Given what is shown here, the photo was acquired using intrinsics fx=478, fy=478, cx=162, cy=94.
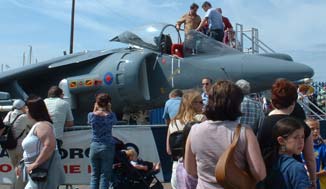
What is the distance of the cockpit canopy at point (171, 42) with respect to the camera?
426 inches

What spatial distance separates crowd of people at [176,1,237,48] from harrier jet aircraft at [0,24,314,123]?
2.24 feet

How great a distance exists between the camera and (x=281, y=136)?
11.2 feet

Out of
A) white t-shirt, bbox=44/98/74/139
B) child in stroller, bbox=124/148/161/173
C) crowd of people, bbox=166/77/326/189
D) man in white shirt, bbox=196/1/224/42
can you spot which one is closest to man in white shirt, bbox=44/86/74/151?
white t-shirt, bbox=44/98/74/139

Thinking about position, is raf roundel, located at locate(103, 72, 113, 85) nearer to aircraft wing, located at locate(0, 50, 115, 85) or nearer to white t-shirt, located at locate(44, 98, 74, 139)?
aircraft wing, located at locate(0, 50, 115, 85)

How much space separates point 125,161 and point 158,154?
0.85 meters

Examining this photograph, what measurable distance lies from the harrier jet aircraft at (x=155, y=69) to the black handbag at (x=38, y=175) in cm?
566

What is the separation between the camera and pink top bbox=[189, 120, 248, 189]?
3.30 meters

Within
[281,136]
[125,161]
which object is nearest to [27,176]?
[125,161]

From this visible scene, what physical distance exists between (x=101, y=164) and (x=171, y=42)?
5.09 metres

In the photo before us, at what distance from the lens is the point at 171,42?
1127 cm

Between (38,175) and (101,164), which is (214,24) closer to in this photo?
(101,164)

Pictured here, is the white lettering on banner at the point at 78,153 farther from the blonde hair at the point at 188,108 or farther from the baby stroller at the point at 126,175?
the blonde hair at the point at 188,108

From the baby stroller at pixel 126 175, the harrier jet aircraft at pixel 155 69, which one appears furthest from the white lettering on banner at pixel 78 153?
the harrier jet aircraft at pixel 155 69

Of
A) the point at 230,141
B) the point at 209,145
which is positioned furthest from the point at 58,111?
the point at 230,141
